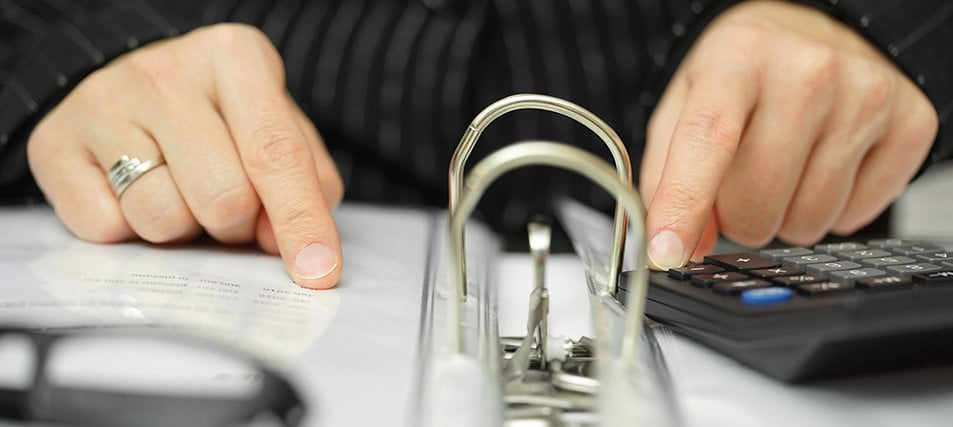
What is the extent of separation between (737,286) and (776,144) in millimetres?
179

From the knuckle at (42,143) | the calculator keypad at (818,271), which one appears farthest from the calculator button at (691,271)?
the knuckle at (42,143)

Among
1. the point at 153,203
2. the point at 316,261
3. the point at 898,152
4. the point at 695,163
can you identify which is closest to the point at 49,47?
the point at 153,203

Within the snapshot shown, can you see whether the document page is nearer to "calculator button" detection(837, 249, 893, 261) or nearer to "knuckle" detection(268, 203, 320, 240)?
"knuckle" detection(268, 203, 320, 240)

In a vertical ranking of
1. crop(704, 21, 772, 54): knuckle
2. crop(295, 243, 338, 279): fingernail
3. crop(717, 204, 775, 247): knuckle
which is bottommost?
crop(295, 243, 338, 279): fingernail

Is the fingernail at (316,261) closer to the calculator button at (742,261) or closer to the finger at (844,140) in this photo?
the calculator button at (742,261)

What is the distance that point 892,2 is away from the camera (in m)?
0.50

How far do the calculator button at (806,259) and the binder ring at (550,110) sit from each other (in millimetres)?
68

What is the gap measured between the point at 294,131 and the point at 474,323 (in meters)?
0.17

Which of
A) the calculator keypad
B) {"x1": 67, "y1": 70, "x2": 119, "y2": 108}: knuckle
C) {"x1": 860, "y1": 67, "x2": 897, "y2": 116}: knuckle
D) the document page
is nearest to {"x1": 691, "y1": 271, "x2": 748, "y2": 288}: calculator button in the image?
the calculator keypad

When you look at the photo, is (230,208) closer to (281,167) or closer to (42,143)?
(281,167)

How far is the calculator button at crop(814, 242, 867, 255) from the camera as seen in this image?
0.35m

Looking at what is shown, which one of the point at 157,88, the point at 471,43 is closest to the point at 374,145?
the point at 471,43

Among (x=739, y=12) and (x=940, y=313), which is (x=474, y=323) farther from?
(x=739, y=12)

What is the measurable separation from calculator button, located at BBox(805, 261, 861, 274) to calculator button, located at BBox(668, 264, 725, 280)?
34 millimetres
